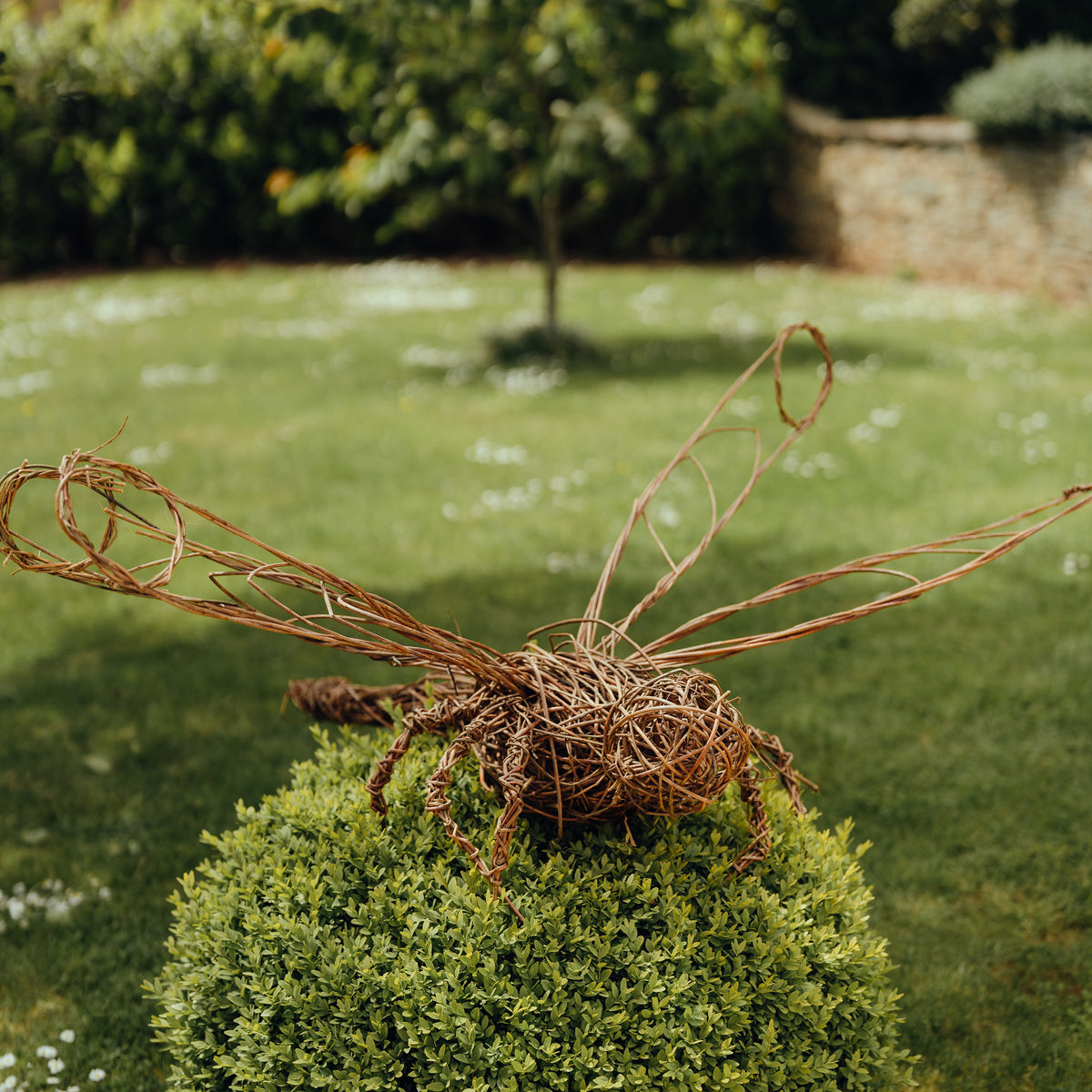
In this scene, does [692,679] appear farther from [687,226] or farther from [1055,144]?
Answer: [687,226]

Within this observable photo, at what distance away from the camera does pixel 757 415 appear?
777 cm

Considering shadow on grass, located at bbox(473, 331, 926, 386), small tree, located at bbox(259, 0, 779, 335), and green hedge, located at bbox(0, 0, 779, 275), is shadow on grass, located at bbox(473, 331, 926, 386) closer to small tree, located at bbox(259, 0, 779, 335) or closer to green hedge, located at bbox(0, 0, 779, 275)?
small tree, located at bbox(259, 0, 779, 335)

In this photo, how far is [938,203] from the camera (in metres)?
13.5

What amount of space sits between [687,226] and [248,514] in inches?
490

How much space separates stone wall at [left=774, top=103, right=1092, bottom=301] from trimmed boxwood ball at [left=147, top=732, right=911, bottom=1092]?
11.4 meters

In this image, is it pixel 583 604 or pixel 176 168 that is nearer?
pixel 583 604

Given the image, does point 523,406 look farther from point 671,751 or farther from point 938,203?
point 938,203

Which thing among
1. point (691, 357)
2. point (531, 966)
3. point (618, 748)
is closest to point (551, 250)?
point (691, 357)

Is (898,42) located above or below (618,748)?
above

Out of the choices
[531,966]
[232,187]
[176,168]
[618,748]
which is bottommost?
[531,966]

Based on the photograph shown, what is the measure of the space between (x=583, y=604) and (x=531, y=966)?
3085mm

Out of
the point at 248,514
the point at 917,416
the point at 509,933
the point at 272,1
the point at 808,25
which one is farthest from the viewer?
the point at 808,25

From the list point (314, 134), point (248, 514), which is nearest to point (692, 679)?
point (248, 514)

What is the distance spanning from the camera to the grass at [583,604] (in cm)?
294
